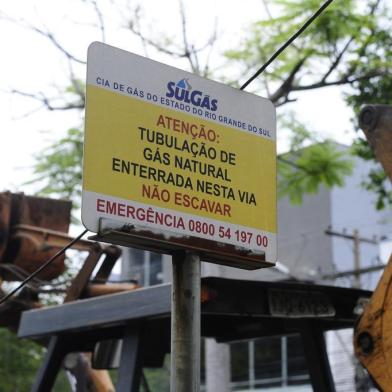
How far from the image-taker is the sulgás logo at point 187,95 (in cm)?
393

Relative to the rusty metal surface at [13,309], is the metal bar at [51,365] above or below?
below

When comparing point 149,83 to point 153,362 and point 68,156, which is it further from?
point 68,156

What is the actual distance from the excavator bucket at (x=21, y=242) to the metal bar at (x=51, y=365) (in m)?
2.02

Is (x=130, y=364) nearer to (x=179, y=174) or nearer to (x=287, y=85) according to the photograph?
(x=179, y=174)

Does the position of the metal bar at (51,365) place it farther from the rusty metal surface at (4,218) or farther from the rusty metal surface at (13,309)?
the rusty metal surface at (4,218)

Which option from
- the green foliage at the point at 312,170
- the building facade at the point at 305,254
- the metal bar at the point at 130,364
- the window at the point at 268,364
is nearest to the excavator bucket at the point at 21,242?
the metal bar at the point at 130,364

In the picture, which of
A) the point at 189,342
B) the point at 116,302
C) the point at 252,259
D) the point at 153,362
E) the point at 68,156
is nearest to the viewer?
the point at 189,342

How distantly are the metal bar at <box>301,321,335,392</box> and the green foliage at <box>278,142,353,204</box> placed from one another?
29.9ft

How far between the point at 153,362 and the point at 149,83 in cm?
231

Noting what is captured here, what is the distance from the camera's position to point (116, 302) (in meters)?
5.27

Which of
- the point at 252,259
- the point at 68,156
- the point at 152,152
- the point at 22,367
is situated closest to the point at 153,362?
the point at 252,259

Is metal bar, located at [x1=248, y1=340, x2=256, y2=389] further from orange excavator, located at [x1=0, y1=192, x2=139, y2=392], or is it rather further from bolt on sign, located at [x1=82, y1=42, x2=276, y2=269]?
bolt on sign, located at [x1=82, y1=42, x2=276, y2=269]

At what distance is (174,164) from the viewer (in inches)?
149

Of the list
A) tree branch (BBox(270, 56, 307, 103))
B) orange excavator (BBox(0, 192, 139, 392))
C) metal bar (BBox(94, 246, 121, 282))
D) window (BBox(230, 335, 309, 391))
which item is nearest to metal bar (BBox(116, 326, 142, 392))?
orange excavator (BBox(0, 192, 139, 392))
